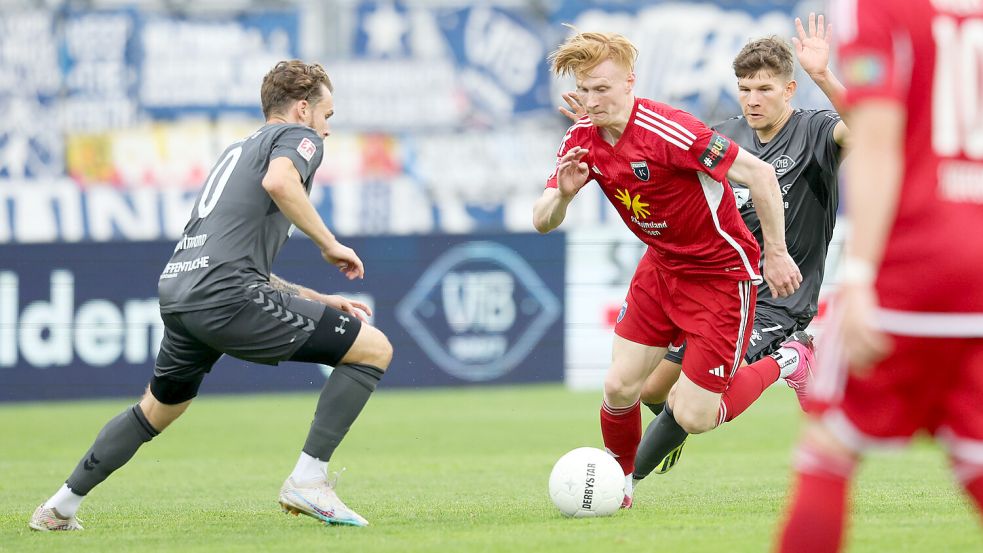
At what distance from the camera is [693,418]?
616cm

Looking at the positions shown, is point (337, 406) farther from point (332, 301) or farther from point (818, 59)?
point (818, 59)

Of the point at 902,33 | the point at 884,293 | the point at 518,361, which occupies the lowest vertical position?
the point at 518,361

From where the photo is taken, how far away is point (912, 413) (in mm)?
3070

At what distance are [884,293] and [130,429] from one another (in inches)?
149

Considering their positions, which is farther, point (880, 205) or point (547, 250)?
point (547, 250)

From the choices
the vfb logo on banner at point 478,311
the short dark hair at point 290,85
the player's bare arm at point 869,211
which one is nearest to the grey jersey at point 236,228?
the short dark hair at point 290,85

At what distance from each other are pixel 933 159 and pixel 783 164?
3906 millimetres

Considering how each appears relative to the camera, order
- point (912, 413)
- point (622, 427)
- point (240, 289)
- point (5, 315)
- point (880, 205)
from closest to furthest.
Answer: point (880, 205) < point (912, 413) < point (240, 289) < point (622, 427) < point (5, 315)

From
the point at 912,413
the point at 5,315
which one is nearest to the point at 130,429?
the point at 912,413

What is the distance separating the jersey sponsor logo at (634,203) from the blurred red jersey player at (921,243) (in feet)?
9.56

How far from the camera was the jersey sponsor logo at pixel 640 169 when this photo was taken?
585cm

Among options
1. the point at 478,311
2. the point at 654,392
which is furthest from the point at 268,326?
the point at 478,311

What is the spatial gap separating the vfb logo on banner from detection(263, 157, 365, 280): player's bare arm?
8729 mm

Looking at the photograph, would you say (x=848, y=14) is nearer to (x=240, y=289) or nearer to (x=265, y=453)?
(x=240, y=289)
